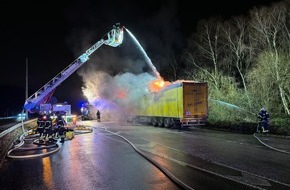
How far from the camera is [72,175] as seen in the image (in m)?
8.59

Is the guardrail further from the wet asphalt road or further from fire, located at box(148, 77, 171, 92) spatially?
fire, located at box(148, 77, 171, 92)

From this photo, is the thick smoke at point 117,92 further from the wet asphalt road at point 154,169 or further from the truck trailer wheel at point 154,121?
the wet asphalt road at point 154,169

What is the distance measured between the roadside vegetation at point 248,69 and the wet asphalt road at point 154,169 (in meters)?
11.1

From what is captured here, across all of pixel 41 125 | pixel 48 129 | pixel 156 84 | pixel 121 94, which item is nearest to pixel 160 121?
pixel 156 84

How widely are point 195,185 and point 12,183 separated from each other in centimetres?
430

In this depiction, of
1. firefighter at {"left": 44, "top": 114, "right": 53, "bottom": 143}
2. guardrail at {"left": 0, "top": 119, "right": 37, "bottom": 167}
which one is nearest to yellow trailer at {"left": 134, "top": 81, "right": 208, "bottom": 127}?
firefighter at {"left": 44, "top": 114, "right": 53, "bottom": 143}

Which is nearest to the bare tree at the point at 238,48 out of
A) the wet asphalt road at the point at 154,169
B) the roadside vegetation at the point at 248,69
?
the roadside vegetation at the point at 248,69

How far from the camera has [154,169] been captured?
9172 millimetres

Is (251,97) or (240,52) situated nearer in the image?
(251,97)

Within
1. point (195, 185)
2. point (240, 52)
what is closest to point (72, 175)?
point (195, 185)

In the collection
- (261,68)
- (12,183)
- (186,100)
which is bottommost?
(12,183)

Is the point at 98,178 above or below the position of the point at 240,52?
below

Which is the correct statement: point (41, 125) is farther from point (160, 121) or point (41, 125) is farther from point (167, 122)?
point (160, 121)

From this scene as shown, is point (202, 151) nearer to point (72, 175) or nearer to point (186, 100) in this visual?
point (72, 175)
